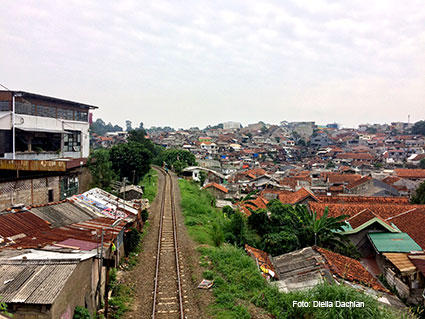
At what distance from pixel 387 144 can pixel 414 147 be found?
8.78 metres

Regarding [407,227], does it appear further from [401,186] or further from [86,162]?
[401,186]

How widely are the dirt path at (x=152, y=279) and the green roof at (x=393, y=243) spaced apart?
9.07 m

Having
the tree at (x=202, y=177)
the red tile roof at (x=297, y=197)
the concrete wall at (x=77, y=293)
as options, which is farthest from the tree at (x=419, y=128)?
the concrete wall at (x=77, y=293)

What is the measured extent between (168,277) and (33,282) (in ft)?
16.9

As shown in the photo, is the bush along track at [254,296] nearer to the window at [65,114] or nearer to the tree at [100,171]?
the tree at [100,171]

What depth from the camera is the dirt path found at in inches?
342

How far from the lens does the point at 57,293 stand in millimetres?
6016

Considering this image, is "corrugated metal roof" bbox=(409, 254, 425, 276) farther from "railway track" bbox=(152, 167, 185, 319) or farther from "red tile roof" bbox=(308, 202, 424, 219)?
"railway track" bbox=(152, 167, 185, 319)

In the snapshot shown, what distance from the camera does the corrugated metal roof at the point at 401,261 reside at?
12.5 meters

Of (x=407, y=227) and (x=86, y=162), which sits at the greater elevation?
(x=86, y=162)

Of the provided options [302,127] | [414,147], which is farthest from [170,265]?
[302,127]

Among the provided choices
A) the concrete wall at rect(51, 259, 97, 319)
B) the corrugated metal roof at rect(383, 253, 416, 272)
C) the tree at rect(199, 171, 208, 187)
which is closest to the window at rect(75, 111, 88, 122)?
the tree at rect(199, 171, 208, 187)

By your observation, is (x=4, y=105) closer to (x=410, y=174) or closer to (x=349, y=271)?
(x=349, y=271)

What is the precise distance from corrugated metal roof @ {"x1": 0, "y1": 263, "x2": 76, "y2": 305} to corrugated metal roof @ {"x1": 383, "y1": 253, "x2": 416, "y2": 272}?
11935 millimetres
